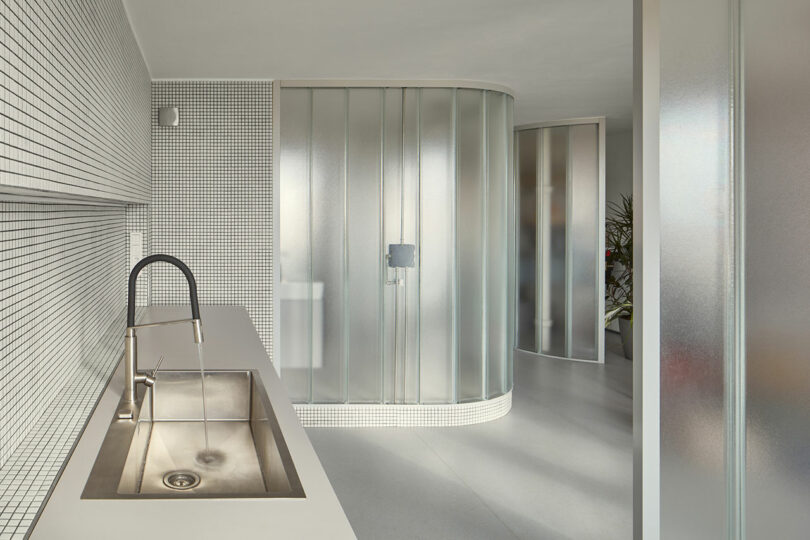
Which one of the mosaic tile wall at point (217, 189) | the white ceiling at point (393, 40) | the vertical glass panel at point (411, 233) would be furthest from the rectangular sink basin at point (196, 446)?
the vertical glass panel at point (411, 233)

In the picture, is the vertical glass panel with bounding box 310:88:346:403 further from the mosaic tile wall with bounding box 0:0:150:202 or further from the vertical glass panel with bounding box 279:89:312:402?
the mosaic tile wall with bounding box 0:0:150:202

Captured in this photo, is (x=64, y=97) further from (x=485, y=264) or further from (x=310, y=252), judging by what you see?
(x=485, y=264)

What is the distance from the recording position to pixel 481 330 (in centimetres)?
473

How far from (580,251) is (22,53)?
6307 millimetres

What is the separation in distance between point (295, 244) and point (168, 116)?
1.22 metres

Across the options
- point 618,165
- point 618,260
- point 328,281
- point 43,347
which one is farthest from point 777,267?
point 618,165

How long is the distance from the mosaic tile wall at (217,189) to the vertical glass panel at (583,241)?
3650mm

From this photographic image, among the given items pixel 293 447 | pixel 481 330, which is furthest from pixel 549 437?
pixel 293 447

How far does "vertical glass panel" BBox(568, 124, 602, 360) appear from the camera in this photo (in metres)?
6.80

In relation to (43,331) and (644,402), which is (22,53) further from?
(644,402)

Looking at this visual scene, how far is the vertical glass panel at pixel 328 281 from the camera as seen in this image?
179 inches

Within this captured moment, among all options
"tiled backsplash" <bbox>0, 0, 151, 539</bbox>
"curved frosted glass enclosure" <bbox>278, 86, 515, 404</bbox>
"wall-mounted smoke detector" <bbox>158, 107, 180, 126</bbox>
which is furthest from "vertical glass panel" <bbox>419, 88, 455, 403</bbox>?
"tiled backsplash" <bbox>0, 0, 151, 539</bbox>

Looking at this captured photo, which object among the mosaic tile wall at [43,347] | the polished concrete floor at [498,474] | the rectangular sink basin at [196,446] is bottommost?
the polished concrete floor at [498,474]

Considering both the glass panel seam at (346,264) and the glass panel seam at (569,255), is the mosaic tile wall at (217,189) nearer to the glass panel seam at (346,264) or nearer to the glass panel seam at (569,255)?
the glass panel seam at (346,264)
